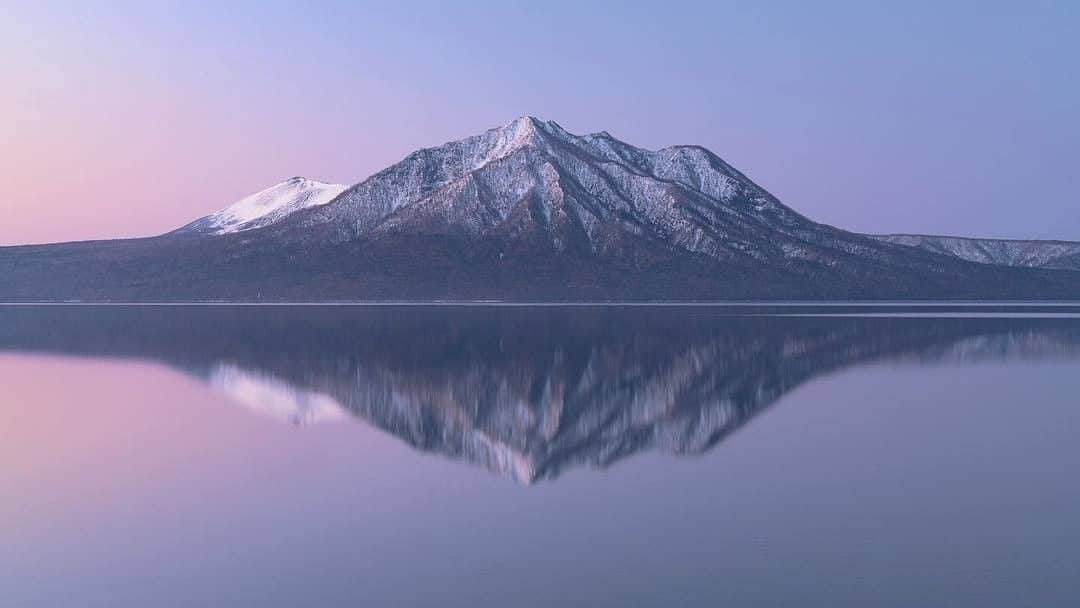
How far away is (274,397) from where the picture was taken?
47.7 metres

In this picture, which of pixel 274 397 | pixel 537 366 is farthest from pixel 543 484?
pixel 537 366

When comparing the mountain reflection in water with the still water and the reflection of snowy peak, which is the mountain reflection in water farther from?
the still water

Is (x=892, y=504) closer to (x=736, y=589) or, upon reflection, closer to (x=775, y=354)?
(x=736, y=589)

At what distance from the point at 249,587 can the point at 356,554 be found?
2.53 m

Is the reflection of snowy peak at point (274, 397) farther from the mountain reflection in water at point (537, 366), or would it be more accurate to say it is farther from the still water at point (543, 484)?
the still water at point (543, 484)

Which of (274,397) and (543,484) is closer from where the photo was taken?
(543,484)

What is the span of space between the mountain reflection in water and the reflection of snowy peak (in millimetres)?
126

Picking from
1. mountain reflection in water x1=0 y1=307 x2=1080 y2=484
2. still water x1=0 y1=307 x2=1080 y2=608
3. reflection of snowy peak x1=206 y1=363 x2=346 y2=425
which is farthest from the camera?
reflection of snowy peak x1=206 y1=363 x2=346 y2=425

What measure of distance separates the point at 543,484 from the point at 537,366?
103ft

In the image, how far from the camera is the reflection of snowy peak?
1649 inches

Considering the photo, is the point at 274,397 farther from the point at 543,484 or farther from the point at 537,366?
the point at 543,484

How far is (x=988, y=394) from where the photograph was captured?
155 feet

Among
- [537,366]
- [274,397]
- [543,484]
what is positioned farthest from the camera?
[537,366]

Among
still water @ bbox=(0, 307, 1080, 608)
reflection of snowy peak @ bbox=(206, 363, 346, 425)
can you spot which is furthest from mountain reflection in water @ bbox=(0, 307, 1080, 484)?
still water @ bbox=(0, 307, 1080, 608)
